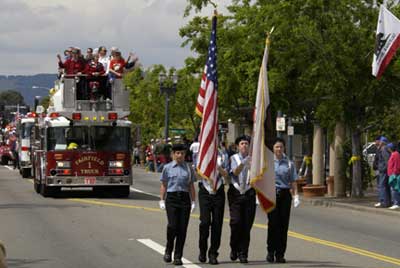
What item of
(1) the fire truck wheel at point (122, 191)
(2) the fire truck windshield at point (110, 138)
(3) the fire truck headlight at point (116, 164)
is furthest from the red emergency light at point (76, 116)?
(1) the fire truck wheel at point (122, 191)

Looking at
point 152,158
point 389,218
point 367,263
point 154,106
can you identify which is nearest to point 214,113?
point 367,263

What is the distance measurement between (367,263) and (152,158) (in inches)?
1751

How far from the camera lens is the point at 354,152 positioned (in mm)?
30125

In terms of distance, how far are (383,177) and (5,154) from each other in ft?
138

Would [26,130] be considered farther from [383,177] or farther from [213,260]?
[213,260]

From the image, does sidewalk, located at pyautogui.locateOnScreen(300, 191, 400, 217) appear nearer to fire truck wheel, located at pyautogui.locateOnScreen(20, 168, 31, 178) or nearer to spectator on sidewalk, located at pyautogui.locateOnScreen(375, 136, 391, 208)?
spectator on sidewalk, located at pyautogui.locateOnScreen(375, 136, 391, 208)

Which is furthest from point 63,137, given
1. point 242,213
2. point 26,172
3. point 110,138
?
point 26,172

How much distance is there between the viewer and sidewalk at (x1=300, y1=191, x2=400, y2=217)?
25500 millimetres

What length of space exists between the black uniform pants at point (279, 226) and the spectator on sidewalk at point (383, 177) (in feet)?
41.3

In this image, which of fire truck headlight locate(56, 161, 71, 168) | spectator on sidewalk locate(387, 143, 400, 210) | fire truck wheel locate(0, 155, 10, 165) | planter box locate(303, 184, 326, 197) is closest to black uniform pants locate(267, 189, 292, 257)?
spectator on sidewalk locate(387, 143, 400, 210)

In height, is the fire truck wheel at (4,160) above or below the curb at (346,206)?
above

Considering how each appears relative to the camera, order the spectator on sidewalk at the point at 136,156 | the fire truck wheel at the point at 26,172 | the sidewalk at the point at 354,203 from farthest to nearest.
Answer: the spectator on sidewalk at the point at 136,156 < the fire truck wheel at the point at 26,172 < the sidewalk at the point at 354,203

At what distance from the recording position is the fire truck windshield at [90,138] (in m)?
29.5

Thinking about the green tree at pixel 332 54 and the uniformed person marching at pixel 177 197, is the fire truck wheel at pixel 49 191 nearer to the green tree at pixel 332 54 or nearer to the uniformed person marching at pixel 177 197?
the green tree at pixel 332 54
